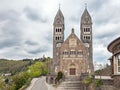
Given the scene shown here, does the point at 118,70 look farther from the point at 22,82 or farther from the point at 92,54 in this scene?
the point at 92,54

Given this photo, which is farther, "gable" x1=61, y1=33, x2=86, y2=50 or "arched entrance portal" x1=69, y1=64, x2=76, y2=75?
"gable" x1=61, y1=33, x2=86, y2=50

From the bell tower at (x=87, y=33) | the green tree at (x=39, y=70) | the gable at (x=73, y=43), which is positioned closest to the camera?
the gable at (x=73, y=43)

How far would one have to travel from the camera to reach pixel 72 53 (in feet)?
253

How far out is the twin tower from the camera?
76312 mm

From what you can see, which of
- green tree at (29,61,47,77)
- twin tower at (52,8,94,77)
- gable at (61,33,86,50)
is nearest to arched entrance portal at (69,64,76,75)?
twin tower at (52,8,94,77)

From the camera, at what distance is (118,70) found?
22594 millimetres

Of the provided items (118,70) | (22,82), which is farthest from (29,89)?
(118,70)

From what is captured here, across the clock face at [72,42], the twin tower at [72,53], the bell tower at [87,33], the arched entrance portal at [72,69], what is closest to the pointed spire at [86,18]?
the bell tower at [87,33]

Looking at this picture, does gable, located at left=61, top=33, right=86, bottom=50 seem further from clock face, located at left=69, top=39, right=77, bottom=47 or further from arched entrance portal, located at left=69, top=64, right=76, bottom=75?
arched entrance portal, located at left=69, top=64, right=76, bottom=75

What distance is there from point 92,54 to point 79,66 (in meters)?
5.13

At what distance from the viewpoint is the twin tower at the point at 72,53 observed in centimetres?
7631

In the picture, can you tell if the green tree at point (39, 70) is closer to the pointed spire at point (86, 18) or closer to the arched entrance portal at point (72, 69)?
the arched entrance portal at point (72, 69)

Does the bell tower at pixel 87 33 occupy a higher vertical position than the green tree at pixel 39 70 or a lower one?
higher

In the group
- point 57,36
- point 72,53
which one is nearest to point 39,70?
point 57,36
